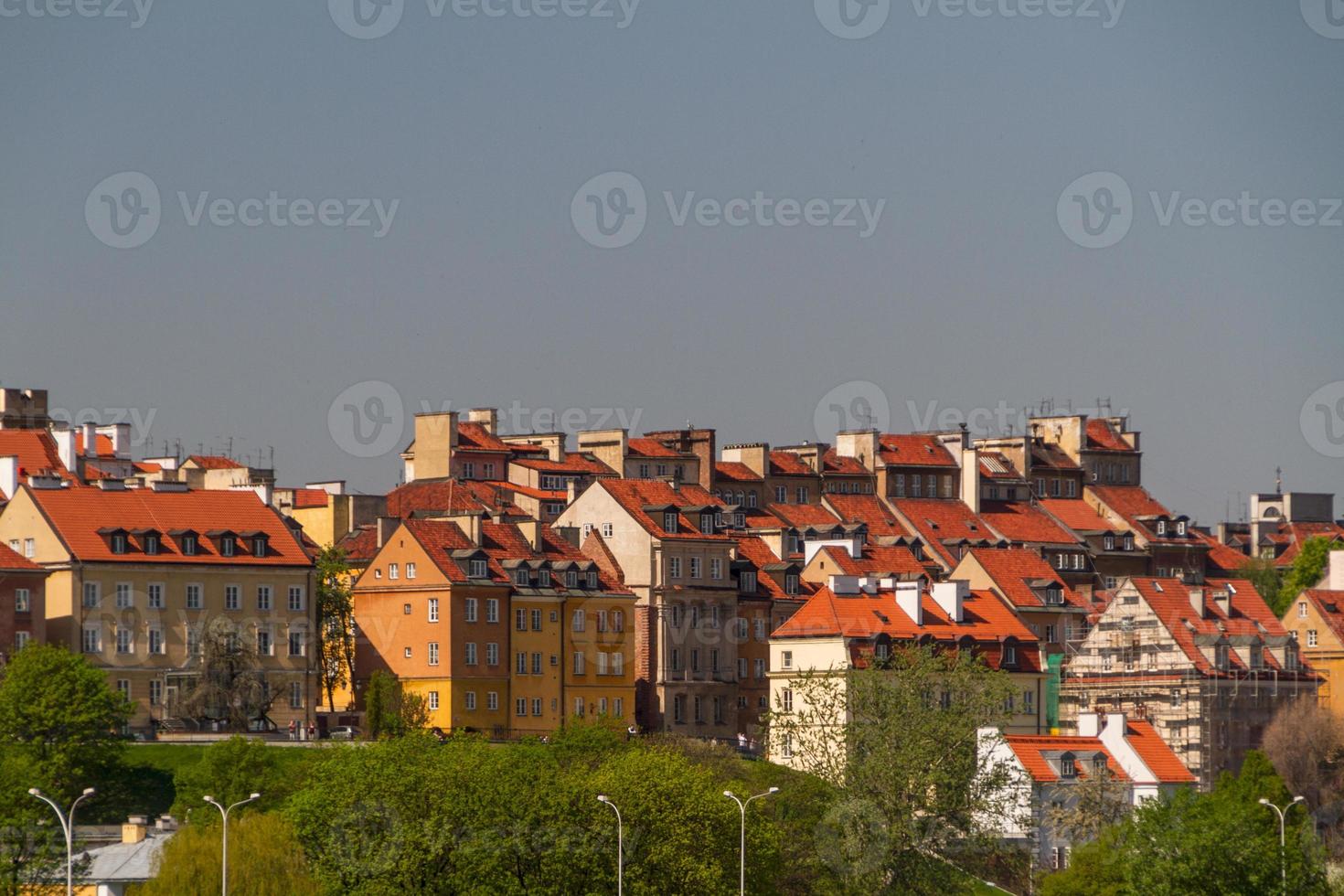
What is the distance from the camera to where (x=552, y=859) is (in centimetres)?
10725

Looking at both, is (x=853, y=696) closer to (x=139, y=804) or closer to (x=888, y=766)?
(x=888, y=766)

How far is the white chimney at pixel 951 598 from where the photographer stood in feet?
507

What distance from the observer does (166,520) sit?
5650 inches

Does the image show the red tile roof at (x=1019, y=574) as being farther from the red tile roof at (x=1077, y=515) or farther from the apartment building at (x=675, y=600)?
the red tile roof at (x=1077, y=515)

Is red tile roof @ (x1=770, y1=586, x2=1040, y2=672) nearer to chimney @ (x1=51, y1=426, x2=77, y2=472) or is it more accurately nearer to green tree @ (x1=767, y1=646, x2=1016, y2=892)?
green tree @ (x1=767, y1=646, x2=1016, y2=892)

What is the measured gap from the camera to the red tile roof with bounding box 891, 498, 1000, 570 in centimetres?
18362

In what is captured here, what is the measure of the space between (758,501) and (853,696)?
5740 cm

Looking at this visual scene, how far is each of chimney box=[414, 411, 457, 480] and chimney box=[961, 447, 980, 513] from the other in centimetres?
3101

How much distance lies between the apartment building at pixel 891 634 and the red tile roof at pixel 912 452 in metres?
34.7

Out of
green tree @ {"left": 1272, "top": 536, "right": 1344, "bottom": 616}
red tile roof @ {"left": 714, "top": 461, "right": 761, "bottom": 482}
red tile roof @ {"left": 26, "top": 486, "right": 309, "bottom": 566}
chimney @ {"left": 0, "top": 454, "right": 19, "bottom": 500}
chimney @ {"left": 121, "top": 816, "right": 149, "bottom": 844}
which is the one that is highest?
red tile roof @ {"left": 714, "top": 461, "right": 761, "bottom": 482}

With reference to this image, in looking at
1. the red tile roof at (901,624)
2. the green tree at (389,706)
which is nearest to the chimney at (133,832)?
the green tree at (389,706)

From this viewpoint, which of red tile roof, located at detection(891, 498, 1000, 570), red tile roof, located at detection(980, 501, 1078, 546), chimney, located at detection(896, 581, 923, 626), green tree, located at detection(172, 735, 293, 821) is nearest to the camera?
green tree, located at detection(172, 735, 293, 821)

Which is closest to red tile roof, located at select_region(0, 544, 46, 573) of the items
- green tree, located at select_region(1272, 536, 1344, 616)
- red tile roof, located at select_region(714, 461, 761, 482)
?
red tile roof, located at select_region(714, 461, 761, 482)

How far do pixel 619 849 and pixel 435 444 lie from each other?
71.9 m
